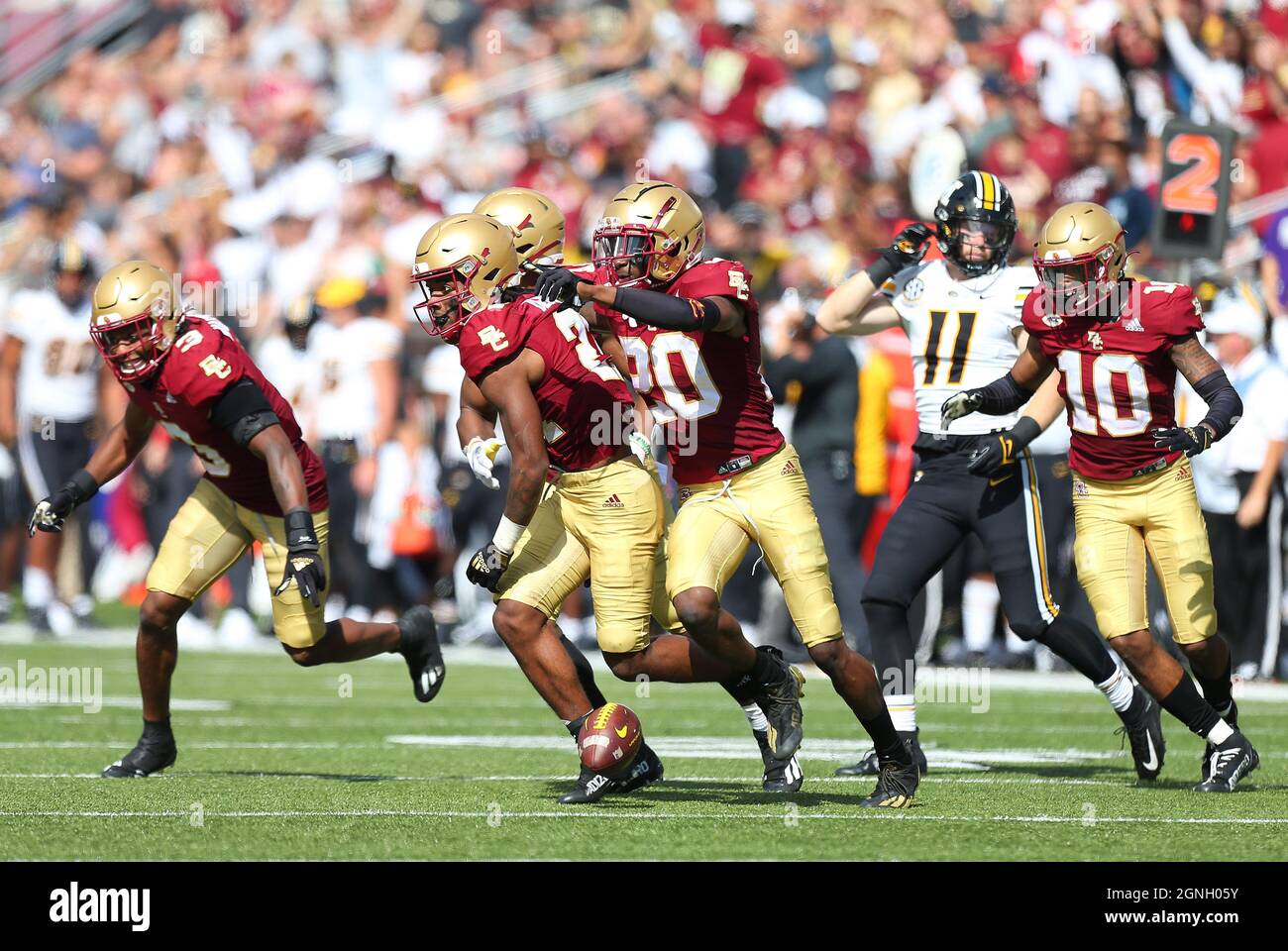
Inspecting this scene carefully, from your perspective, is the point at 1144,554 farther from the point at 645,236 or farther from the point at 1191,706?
the point at 645,236

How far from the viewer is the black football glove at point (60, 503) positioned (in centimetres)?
752

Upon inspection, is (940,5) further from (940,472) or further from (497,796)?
(497,796)

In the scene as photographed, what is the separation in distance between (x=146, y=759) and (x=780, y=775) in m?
2.19

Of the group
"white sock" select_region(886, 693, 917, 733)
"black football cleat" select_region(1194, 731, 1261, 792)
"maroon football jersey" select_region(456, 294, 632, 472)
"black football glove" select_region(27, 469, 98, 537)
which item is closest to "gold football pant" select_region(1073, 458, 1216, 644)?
"black football cleat" select_region(1194, 731, 1261, 792)

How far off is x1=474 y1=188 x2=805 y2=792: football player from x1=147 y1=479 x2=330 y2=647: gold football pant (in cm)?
76

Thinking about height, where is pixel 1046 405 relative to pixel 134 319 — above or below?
below

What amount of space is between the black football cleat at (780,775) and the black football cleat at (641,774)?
35 cm

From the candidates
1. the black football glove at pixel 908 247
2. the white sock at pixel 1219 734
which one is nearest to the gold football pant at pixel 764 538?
the black football glove at pixel 908 247

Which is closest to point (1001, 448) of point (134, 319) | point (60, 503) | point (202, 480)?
point (202, 480)

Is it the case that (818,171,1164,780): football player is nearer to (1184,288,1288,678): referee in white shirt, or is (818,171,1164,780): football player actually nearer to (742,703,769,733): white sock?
(742,703,769,733): white sock

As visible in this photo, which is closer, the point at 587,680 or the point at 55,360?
the point at 587,680

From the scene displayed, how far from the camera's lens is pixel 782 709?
23.5ft

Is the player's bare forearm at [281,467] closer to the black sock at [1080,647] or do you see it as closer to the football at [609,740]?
the football at [609,740]

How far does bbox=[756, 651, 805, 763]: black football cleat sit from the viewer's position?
23.2 feet
